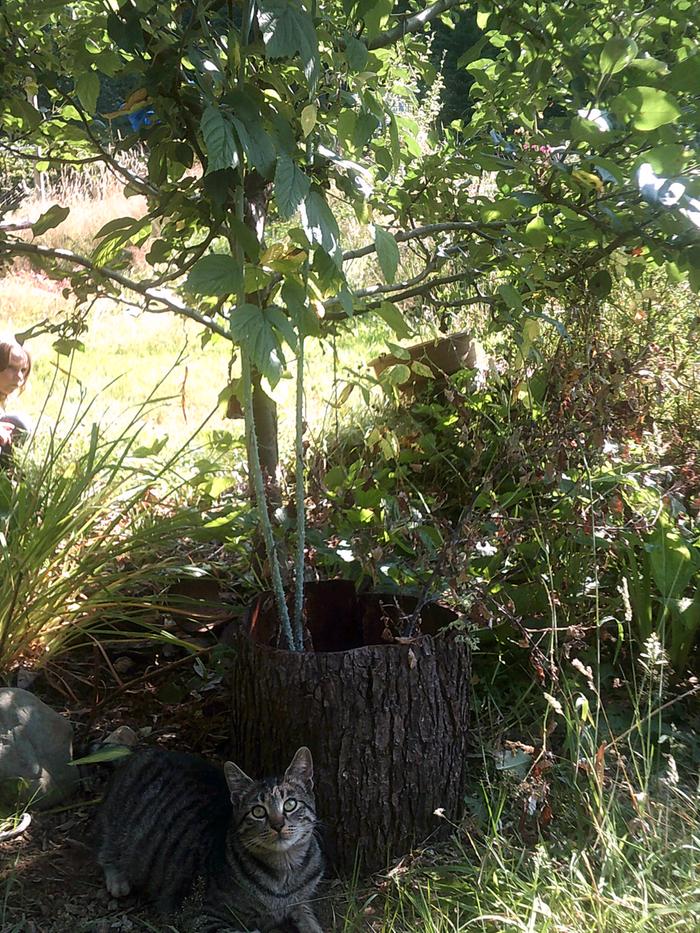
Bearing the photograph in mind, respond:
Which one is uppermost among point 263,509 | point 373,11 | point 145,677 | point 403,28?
point 403,28

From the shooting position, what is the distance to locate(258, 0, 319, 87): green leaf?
1575 millimetres

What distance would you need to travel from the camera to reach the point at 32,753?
103 inches

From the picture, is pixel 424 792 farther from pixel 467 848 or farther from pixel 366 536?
pixel 366 536

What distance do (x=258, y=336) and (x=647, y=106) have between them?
84 cm

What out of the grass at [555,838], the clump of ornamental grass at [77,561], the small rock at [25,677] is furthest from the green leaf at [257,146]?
the small rock at [25,677]

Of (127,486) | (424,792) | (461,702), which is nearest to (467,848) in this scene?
(424,792)

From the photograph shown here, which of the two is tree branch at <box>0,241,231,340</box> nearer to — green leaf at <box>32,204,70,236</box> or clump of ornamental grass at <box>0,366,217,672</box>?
green leaf at <box>32,204,70,236</box>

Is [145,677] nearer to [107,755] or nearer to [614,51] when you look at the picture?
[107,755]

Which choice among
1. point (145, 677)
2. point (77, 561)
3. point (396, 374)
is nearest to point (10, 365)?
point (77, 561)

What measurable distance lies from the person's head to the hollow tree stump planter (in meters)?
2.41

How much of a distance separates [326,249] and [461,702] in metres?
1.36

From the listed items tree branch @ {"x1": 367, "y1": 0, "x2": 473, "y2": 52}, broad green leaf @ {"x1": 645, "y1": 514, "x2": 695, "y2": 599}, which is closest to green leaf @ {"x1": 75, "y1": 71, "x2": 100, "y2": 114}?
tree branch @ {"x1": 367, "y1": 0, "x2": 473, "y2": 52}

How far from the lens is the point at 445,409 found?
4125 mm

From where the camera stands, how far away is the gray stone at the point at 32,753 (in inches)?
101
